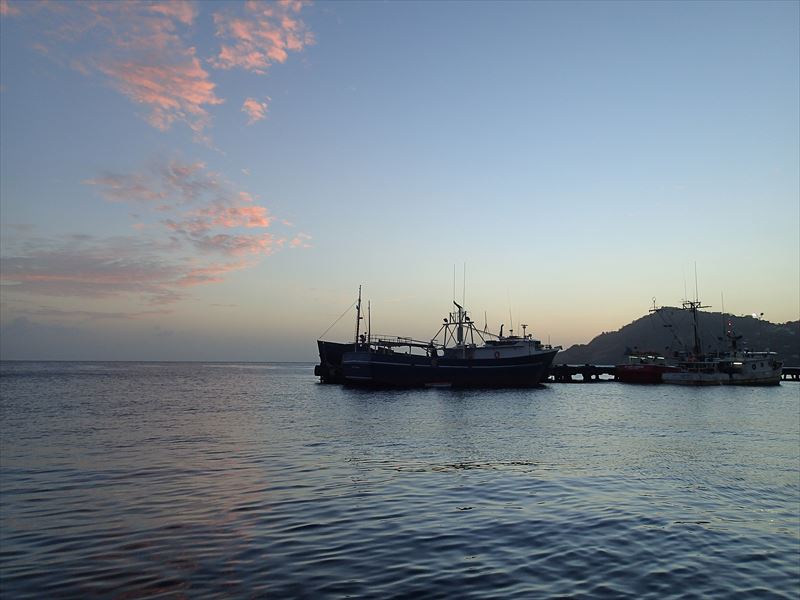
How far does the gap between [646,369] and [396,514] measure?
97.4 m

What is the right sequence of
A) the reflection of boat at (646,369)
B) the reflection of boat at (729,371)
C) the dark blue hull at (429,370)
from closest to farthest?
the dark blue hull at (429,370) < the reflection of boat at (729,371) < the reflection of boat at (646,369)

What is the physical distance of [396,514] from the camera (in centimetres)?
1452

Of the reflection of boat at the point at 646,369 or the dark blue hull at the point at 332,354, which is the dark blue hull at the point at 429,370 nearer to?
the dark blue hull at the point at 332,354

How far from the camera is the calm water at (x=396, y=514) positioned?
9875mm

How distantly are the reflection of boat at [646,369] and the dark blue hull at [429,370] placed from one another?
2897cm

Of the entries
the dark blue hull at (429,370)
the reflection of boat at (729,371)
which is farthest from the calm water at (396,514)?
the reflection of boat at (729,371)

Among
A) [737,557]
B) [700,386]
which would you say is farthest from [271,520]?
[700,386]

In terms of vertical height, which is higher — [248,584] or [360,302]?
[360,302]

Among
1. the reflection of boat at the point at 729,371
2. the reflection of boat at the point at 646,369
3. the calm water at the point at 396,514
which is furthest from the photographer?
the reflection of boat at the point at 646,369

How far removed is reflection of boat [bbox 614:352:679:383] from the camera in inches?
3925

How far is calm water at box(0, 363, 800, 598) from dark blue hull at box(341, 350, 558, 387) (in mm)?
44263

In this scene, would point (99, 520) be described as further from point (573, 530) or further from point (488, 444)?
point (488, 444)

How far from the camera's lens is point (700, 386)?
9131cm

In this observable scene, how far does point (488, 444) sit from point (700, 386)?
76963mm
